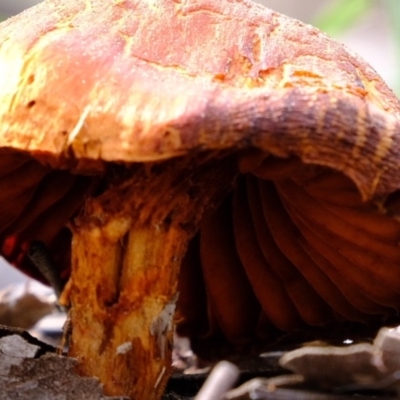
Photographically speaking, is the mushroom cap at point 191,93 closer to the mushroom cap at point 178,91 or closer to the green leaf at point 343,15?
the mushroom cap at point 178,91

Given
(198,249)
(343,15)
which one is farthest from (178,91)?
(343,15)

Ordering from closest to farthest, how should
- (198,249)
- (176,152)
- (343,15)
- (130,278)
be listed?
(176,152) < (130,278) < (198,249) < (343,15)

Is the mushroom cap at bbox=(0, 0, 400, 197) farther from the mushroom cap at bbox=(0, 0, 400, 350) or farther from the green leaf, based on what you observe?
the green leaf

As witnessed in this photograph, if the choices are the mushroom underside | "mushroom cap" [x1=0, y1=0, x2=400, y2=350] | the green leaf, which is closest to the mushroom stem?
the mushroom underside

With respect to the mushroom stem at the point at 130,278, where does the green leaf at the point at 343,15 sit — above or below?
above

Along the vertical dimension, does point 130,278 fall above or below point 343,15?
below

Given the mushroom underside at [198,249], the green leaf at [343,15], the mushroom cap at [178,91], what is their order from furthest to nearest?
the green leaf at [343,15] → the mushroom underside at [198,249] → the mushroom cap at [178,91]

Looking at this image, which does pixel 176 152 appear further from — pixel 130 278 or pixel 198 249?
pixel 198 249

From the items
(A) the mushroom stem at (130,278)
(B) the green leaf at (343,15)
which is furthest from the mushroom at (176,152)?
(B) the green leaf at (343,15)
